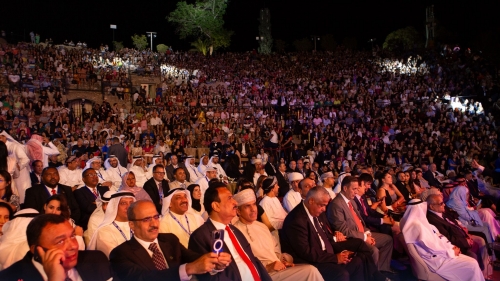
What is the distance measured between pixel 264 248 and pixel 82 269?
1.95m

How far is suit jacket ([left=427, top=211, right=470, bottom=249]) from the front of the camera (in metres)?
5.92

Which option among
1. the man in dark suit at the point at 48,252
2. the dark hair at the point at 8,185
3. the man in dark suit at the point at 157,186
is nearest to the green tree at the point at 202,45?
the man in dark suit at the point at 157,186

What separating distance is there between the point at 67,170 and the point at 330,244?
603 centimetres

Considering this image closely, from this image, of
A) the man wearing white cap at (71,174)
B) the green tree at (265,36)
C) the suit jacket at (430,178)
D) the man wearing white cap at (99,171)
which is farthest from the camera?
the green tree at (265,36)

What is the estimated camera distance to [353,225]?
6125 mm

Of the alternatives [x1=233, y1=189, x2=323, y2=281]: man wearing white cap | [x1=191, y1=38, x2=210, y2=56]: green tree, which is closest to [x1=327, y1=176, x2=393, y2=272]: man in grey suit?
[x1=233, y1=189, x2=323, y2=281]: man wearing white cap

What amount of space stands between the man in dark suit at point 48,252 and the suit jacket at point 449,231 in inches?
176

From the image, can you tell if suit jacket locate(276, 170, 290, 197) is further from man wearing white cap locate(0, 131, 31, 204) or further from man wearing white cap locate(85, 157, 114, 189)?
man wearing white cap locate(0, 131, 31, 204)

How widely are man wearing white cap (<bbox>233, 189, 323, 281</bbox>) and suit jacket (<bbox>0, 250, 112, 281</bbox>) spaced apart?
57.0 inches

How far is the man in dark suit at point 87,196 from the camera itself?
697 centimetres

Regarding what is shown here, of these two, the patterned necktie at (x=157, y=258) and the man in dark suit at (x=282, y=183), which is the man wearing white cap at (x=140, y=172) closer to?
the man in dark suit at (x=282, y=183)

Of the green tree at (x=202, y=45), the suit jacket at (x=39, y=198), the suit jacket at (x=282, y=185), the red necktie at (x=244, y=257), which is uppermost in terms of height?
the green tree at (x=202, y=45)

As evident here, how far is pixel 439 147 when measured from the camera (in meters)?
16.9

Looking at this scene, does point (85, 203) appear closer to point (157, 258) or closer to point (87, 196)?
point (87, 196)
